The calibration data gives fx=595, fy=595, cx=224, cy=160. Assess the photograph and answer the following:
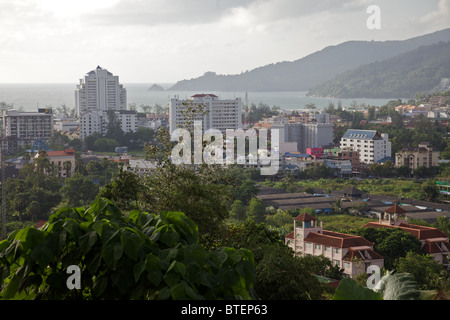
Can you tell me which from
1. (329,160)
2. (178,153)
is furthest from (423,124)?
(178,153)

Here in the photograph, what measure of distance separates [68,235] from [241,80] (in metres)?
36.0

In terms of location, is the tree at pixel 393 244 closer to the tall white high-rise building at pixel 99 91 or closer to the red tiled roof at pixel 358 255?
the red tiled roof at pixel 358 255

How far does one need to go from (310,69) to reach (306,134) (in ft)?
70.4

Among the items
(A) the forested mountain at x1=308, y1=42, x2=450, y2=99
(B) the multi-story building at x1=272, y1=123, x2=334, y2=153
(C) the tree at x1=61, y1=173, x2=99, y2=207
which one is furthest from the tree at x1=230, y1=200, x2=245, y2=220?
(A) the forested mountain at x1=308, y1=42, x2=450, y2=99

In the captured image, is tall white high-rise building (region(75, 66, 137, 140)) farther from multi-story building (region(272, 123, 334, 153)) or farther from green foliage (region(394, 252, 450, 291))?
green foliage (region(394, 252, 450, 291))

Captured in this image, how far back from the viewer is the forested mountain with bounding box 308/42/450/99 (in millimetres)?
27531

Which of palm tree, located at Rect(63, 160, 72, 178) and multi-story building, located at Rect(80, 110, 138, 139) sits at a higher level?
multi-story building, located at Rect(80, 110, 138, 139)

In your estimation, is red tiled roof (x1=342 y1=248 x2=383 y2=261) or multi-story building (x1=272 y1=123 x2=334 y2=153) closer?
red tiled roof (x1=342 y1=248 x2=383 y2=261)

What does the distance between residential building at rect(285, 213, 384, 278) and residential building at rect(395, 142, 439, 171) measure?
790 cm

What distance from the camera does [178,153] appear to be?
2758 mm

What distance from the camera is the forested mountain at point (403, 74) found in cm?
2753

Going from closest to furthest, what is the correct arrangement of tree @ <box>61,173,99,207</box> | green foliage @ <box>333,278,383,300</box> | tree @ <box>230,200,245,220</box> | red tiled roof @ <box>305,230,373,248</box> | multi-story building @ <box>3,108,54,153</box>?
1. green foliage @ <box>333,278,383,300</box>
2. red tiled roof @ <box>305,230,373,248</box>
3. tree @ <box>230,200,245,220</box>
4. tree @ <box>61,173,99,207</box>
5. multi-story building @ <box>3,108,54,153</box>

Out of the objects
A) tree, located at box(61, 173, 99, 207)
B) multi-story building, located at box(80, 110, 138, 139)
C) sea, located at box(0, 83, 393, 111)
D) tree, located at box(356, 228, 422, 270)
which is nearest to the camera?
tree, located at box(356, 228, 422, 270)

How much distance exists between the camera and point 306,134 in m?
17.8
